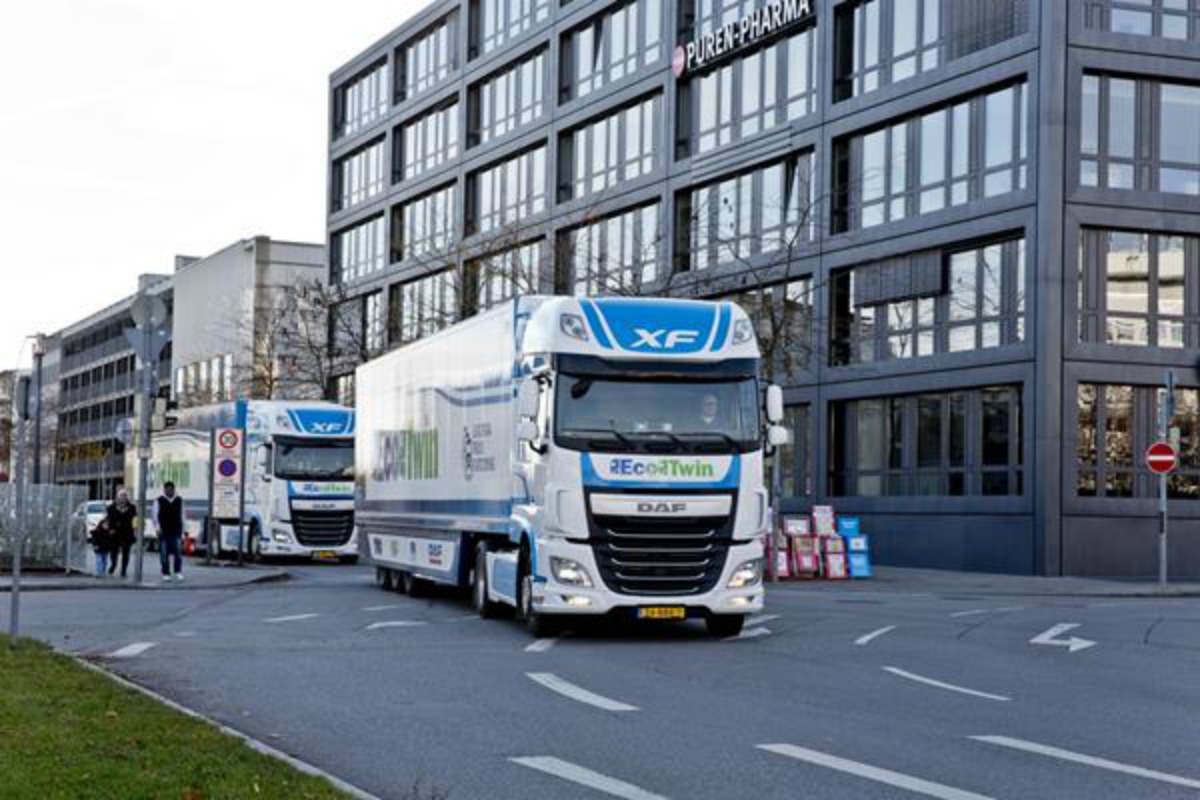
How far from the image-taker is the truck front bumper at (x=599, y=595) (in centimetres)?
1845

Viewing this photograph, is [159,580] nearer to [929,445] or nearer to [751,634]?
[751,634]

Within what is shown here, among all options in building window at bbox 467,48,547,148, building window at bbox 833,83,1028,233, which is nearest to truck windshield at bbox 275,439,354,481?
building window at bbox 833,83,1028,233

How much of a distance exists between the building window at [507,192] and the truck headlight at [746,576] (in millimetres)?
39032

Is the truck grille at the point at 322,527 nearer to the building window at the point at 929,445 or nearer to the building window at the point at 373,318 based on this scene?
the building window at the point at 929,445

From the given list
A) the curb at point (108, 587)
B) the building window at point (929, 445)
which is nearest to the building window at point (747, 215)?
the building window at point (929, 445)

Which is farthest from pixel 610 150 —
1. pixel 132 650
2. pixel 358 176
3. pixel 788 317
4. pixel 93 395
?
pixel 93 395

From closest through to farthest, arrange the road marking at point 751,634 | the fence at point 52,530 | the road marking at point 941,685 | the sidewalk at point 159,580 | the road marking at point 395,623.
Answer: the road marking at point 941,685
the road marking at point 751,634
the road marking at point 395,623
the sidewalk at point 159,580
the fence at point 52,530

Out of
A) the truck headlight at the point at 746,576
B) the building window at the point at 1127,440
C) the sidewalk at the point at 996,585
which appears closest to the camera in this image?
the truck headlight at the point at 746,576

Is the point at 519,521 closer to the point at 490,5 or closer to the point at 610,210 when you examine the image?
the point at 610,210

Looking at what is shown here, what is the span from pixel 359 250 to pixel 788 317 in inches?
1572

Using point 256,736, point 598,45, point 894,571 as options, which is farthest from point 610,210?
point 256,736

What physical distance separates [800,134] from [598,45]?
1252 centimetres

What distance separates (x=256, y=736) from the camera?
11289 mm

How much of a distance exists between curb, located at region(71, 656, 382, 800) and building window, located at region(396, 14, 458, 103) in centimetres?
5527
